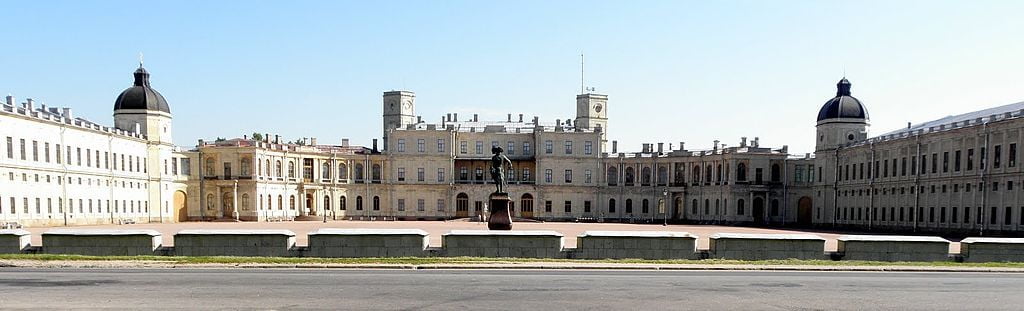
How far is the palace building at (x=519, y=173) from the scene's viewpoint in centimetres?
5722

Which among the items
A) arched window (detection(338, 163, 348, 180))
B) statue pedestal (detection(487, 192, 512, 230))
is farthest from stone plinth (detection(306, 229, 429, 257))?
arched window (detection(338, 163, 348, 180))

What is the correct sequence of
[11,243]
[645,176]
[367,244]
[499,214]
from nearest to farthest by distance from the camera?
1. [11,243]
2. [367,244]
3. [499,214]
4. [645,176]

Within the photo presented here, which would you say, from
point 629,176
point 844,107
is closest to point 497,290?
point 844,107

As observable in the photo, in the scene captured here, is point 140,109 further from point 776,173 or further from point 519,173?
point 776,173

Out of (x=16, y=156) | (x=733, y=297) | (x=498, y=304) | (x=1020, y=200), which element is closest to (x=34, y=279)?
(x=498, y=304)

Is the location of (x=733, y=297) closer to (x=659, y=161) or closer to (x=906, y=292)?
(x=906, y=292)

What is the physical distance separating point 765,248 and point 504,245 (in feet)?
28.9

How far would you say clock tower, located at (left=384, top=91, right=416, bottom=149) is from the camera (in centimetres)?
10519

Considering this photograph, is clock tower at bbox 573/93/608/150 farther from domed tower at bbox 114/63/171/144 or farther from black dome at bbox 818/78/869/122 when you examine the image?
domed tower at bbox 114/63/171/144

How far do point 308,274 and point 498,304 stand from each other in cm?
751

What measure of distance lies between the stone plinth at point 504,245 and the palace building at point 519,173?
A: 133ft

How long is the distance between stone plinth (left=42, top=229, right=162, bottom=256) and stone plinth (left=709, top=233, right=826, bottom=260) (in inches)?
751

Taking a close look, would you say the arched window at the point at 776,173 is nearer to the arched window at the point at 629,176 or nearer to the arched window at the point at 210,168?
the arched window at the point at 629,176

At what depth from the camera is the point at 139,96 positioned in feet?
254
